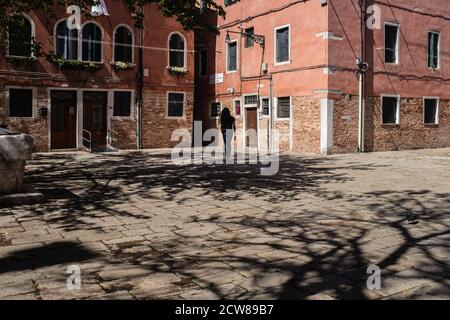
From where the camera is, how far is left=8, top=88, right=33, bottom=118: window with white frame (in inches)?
695

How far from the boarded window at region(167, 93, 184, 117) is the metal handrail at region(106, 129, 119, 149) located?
9.41ft

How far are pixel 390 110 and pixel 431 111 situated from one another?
2942 mm

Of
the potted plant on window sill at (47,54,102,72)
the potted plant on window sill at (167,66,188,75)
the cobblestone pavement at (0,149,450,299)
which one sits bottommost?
the cobblestone pavement at (0,149,450,299)

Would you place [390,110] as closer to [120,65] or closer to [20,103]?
[120,65]

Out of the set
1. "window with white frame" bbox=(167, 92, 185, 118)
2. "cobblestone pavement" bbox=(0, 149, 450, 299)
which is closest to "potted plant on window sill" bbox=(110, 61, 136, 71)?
"window with white frame" bbox=(167, 92, 185, 118)

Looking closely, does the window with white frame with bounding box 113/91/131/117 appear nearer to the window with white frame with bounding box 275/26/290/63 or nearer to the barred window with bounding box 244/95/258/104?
the barred window with bounding box 244/95/258/104

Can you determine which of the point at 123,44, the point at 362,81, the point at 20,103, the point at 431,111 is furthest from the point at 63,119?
the point at 431,111

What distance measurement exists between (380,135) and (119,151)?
11182 millimetres

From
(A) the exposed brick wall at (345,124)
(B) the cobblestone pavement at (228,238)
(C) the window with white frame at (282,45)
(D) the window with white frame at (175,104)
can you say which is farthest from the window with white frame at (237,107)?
(B) the cobblestone pavement at (228,238)

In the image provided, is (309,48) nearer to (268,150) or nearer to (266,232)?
(268,150)

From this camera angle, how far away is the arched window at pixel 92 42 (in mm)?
19062

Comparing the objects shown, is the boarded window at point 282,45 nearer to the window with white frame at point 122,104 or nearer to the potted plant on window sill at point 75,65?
the window with white frame at point 122,104

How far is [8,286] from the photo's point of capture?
3756mm

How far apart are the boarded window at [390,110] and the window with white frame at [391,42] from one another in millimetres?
1688
